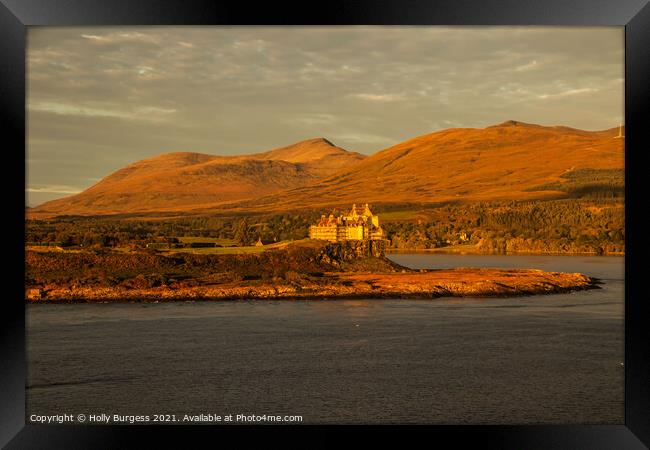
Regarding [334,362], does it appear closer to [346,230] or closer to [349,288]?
[349,288]

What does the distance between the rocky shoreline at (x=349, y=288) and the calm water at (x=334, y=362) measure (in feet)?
15.3

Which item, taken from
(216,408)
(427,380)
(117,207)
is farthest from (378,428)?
(117,207)

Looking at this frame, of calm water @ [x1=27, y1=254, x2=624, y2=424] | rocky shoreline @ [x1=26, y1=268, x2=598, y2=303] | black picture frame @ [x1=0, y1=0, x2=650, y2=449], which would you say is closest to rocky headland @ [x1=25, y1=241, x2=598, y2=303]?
rocky shoreline @ [x1=26, y1=268, x2=598, y2=303]

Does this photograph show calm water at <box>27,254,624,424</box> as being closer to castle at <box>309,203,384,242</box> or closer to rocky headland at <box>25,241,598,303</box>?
rocky headland at <box>25,241,598,303</box>

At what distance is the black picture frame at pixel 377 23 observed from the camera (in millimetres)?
14250

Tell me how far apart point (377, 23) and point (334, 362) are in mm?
21881

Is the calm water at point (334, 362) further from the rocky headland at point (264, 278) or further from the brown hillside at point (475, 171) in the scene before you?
the brown hillside at point (475, 171)

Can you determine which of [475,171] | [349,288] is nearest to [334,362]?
[349,288]

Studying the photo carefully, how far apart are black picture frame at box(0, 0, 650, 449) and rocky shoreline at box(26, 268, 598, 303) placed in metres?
44.5

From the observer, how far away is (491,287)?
66062 mm

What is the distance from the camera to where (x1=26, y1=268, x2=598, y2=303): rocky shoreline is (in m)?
58.8

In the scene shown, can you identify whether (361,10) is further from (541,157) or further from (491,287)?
(541,157)

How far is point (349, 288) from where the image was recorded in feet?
208

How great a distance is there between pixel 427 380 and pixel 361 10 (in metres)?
18.9
